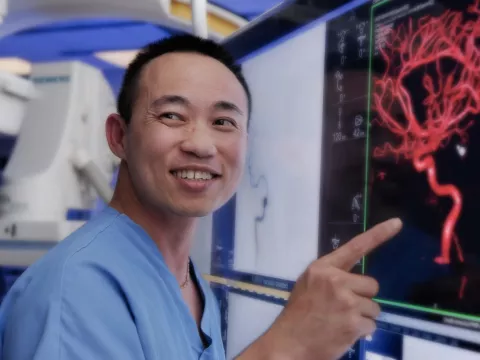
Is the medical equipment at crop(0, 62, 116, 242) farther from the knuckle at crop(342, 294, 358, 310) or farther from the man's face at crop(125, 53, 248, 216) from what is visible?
the knuckle at crop(342, 294, 358, 310)

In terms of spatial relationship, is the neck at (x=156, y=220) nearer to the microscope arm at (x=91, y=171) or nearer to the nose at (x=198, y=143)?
the nose at (x=198, y=143)

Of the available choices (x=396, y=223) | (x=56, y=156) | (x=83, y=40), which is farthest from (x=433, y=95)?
(x=83, y=40)

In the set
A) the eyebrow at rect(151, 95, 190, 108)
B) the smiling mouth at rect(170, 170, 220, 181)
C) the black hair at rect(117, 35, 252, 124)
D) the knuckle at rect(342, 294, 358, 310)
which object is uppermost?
the black hair at rect(117, 35, 252, 124)

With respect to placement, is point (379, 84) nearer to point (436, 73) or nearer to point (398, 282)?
point (436, 73)

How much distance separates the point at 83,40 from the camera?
8.24 ft

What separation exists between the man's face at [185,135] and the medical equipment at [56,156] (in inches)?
22.3

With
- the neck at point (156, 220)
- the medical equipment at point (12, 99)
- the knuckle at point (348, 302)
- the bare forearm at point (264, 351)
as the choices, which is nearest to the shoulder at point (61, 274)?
the neck at point (156, 220)

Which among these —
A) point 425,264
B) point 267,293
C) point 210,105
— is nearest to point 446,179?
point 425,264

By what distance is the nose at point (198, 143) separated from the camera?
0.87 m

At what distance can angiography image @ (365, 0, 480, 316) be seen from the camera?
27.8 inches

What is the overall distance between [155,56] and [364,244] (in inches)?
18.9

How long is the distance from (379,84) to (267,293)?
50 centimetres

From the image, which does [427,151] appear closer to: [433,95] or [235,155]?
[433,95]

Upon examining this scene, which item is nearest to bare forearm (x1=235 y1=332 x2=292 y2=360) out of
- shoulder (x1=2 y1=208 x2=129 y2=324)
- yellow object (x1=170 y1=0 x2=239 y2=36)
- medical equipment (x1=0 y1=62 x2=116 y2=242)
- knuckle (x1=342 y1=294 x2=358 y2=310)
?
knuckle (x1=342 y1=294 x2=358 y2=310)
